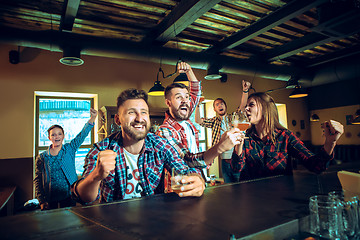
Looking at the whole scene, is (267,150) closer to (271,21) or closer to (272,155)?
(272,155)

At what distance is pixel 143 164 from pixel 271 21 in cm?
353

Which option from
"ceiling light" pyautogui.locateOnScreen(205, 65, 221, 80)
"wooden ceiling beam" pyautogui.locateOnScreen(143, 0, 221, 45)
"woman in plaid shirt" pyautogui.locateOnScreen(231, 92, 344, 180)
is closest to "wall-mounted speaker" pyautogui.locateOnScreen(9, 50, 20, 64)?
"wooden ceiling beam" pyautogui.locateOnScreen(143, 0, 221, 45)

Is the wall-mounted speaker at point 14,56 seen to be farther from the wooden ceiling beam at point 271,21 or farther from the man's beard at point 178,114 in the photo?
the wooden ceiling beam at point 271,21

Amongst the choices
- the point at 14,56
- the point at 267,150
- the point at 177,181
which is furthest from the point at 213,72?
the point at 177,181

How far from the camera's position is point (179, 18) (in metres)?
3.71

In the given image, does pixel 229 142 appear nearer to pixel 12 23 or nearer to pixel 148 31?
pixel 148 31

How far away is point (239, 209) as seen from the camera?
3.43ft

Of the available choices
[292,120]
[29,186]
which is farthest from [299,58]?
[29,186]

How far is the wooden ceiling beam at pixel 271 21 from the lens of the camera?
3.52m

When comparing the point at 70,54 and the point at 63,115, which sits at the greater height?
the point at 70,54

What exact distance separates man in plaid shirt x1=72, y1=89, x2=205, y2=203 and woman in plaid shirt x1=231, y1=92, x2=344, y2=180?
0.63 metres

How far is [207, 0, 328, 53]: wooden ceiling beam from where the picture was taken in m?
3.52

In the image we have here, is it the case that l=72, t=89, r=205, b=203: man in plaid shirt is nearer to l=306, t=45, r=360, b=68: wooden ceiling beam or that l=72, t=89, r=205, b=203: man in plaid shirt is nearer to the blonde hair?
the blonde hair

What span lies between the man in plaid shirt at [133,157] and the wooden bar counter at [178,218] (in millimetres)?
381
